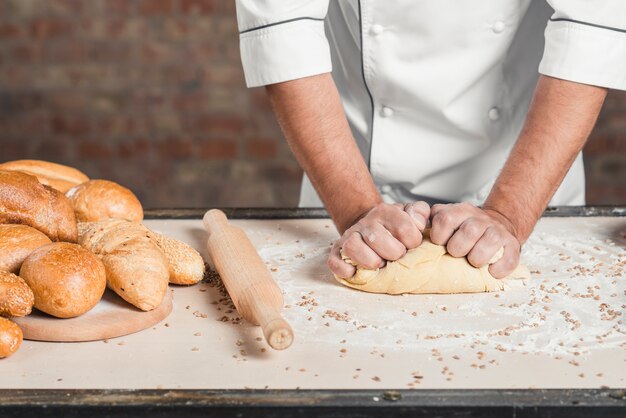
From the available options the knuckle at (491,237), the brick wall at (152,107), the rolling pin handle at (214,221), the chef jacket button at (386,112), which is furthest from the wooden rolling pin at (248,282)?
the brick wall at (152,107)

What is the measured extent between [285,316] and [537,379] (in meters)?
0.34

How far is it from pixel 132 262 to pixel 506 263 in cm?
52

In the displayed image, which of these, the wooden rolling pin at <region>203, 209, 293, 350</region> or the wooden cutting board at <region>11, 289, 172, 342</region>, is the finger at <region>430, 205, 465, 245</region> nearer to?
the wooden rolling pin at <region>203, 209, 293, 350</region>

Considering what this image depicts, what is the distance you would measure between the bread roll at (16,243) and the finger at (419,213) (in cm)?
52

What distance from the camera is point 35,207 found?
112 cm

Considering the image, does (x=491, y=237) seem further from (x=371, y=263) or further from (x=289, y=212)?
(x=289, y=212)

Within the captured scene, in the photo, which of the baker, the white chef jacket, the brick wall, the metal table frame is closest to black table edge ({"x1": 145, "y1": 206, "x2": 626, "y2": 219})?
the baker

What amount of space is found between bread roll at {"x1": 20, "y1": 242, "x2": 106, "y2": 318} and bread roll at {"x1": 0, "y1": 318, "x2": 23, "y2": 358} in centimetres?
6

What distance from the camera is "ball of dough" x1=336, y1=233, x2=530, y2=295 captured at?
114cm

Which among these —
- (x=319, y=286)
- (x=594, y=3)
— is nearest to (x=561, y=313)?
(x=319, y=286)

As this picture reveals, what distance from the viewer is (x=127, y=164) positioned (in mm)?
3355

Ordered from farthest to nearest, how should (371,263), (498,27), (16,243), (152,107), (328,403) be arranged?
(152,107) → (498,27) → (371,263) → (16,243) → (328,403)

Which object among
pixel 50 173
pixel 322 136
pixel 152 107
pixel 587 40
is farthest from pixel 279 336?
pixel 152 107

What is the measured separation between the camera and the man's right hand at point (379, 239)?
1.16m
